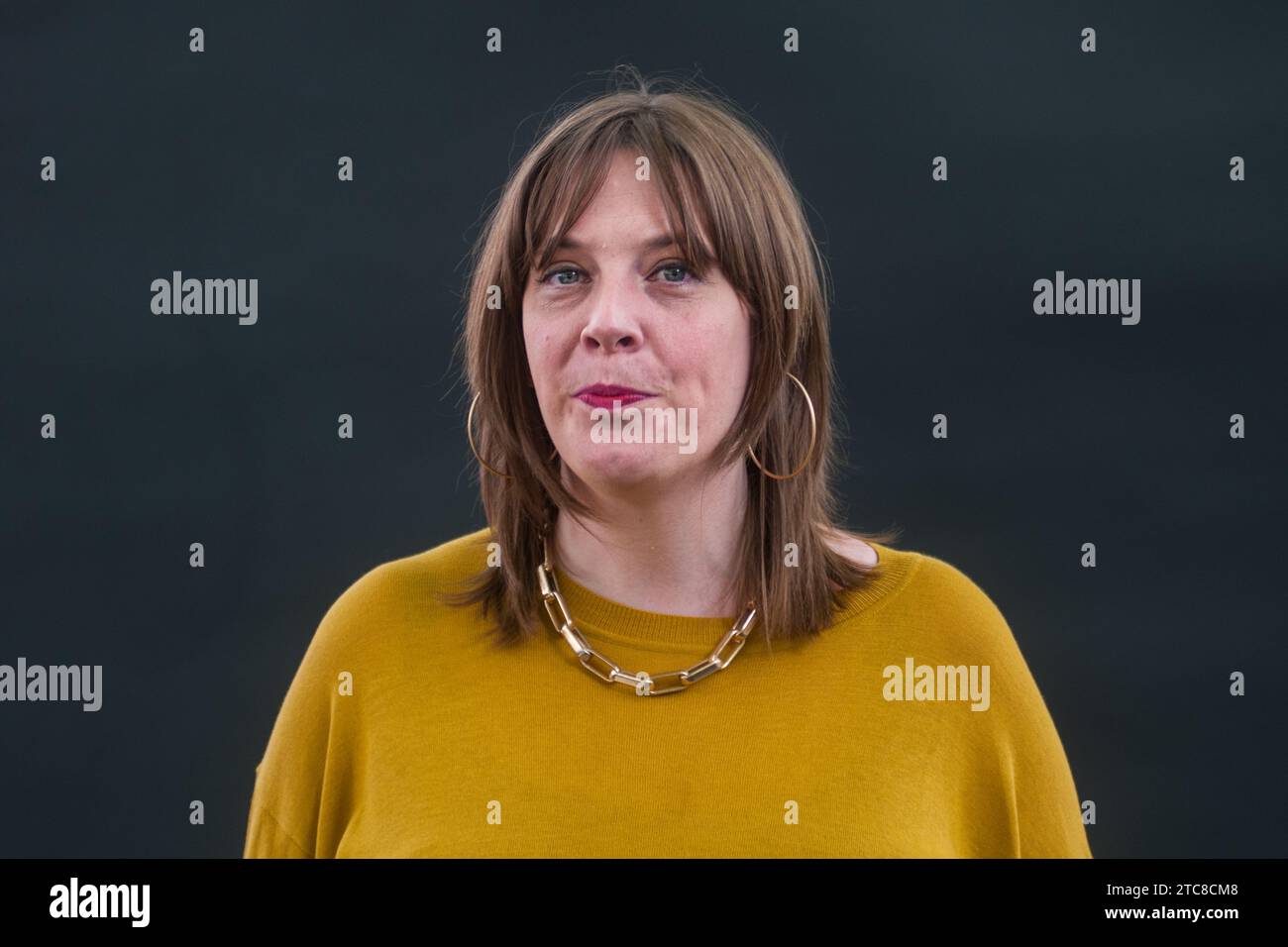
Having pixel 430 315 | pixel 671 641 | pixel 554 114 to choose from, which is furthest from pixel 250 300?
pixel 671 641

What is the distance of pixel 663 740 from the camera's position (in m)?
2.09

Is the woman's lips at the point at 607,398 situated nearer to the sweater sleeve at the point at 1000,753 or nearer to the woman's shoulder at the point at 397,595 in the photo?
the woman's shoulder at the point at 397,595

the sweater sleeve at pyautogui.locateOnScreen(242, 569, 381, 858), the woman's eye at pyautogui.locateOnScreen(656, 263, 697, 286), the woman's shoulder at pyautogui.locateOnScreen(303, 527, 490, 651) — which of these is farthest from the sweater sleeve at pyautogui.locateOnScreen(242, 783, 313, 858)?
the woman's eye at pyautogui.locateOnScreen(656, 263, 697, 286)

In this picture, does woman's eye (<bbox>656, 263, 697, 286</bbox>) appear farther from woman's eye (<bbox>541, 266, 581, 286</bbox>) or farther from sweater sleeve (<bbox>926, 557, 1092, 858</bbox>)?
sweater sleeve (<bbox>926, 557, 1092, 858</bbox>)

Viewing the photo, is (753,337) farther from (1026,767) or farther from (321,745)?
(321,745)

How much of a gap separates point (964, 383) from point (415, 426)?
1.08 m

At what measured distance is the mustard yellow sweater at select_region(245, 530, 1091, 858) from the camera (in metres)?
2.04

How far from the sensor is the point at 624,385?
6.61 feet

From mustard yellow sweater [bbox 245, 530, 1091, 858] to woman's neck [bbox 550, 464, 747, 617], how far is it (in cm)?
3

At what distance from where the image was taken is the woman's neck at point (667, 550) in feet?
6.95

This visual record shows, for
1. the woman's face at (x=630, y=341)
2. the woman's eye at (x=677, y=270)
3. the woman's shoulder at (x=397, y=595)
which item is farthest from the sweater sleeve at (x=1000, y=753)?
the woman's shoulder at (x=397, y=595)

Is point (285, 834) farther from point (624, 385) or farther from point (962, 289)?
point (962, 289)

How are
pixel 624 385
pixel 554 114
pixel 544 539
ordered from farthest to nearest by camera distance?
pixel 554 114
pixel 544 539
pixel 624 385

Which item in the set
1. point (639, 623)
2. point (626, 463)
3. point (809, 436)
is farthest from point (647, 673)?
point (809, 436)
